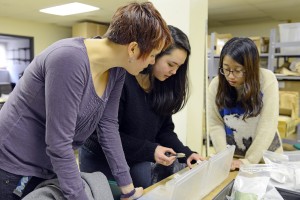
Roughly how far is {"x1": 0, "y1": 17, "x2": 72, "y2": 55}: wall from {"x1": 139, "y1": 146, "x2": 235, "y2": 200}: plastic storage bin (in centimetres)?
564

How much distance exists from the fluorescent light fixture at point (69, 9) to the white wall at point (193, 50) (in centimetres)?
285

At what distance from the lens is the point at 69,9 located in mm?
4477

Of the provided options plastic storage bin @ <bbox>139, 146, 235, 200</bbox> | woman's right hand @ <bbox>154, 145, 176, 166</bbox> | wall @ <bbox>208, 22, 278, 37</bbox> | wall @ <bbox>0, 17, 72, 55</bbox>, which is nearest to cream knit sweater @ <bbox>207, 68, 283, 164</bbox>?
plastic storage bin @ <bbox>139, 146, 235, 200</bbox>

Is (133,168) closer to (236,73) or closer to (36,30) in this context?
(236,73)

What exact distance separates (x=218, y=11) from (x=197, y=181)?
412 centimetres

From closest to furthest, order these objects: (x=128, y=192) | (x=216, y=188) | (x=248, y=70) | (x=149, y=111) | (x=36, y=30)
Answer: (x=128, y=192), (x=216, y=188), (x=149, y=111), (x=248, y=70), (x=36, y=30)

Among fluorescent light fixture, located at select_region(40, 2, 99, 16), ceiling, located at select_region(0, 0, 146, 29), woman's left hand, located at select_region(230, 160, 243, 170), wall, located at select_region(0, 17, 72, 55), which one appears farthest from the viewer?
wall, located at select_region(0, 17, 72, 55)

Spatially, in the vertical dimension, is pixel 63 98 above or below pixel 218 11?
below

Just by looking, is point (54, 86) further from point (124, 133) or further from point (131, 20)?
point (124, 133)

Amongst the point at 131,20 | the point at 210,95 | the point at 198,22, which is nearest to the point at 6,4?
the point at 198,22

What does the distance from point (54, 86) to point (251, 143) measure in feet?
3.26

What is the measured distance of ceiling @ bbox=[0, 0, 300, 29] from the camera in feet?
12.8

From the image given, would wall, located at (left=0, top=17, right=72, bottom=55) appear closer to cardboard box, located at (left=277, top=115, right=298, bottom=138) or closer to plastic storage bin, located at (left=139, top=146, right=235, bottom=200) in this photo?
cardboard box, located at (left=277, top=115, right=298, bottom=138)

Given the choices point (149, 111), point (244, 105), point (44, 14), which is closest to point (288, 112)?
→ point (244, 105)
